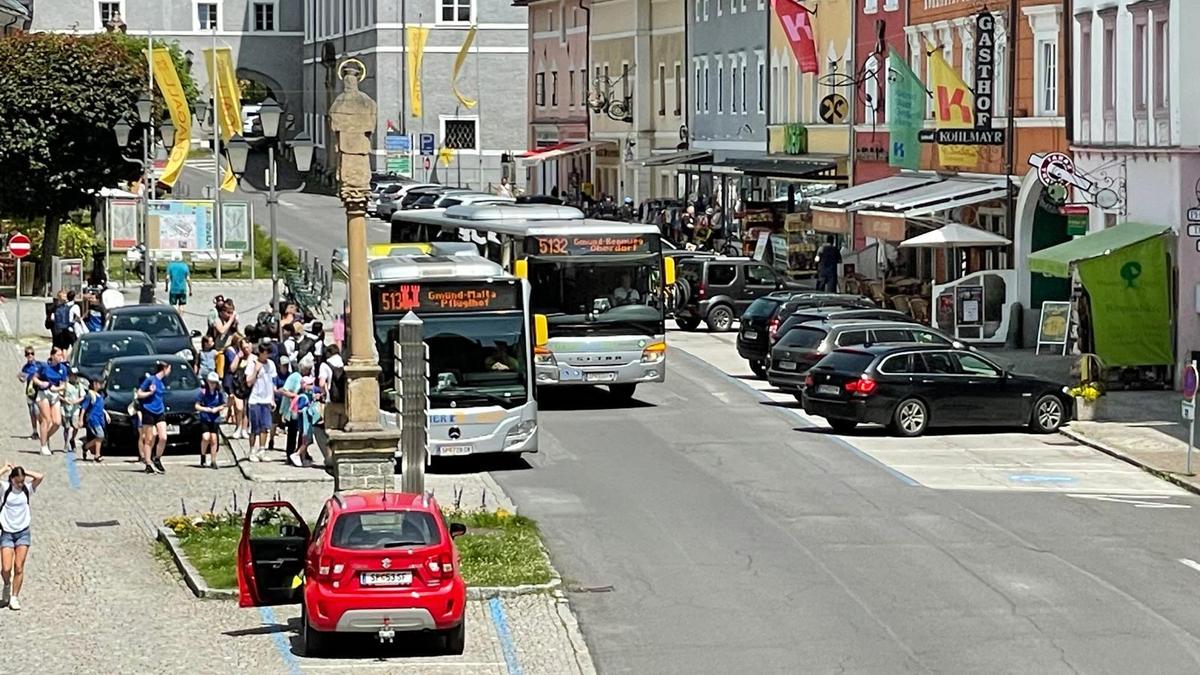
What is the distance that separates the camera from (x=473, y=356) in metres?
30.6

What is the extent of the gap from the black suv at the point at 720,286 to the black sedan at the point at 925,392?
15.9 meters

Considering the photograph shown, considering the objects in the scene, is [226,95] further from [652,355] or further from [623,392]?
[652,355]

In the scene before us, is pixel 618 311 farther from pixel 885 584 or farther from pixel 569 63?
pixel 569 63

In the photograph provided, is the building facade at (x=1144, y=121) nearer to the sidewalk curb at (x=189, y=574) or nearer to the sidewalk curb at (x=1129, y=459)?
the sidewalk curb at (x=1129, y=459)

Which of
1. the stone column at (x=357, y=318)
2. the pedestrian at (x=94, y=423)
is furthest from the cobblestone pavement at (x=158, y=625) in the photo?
the pedestrian at (x=94, y=423)

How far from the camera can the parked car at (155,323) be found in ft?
132

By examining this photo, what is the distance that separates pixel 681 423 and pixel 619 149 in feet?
175

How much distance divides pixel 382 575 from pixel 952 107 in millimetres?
34114

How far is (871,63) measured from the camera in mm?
59781

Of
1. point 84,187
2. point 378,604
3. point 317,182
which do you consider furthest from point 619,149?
point 378,604

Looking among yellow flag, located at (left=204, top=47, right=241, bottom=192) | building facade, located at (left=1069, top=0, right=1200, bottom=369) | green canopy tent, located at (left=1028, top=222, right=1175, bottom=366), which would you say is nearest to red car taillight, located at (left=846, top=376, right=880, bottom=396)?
green canopy tent, located at (left=1028, top=222, right=1175, bottom=366)

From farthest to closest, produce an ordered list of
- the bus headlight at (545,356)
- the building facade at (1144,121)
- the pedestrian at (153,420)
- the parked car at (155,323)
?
the parked car at (155,323)
the building facade at (1144,121)
the bus headlight at (545,356)
the pedestrian at (153,420)

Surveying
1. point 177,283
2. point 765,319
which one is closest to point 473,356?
point 765,319

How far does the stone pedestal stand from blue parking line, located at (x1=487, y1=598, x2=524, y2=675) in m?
1.95
